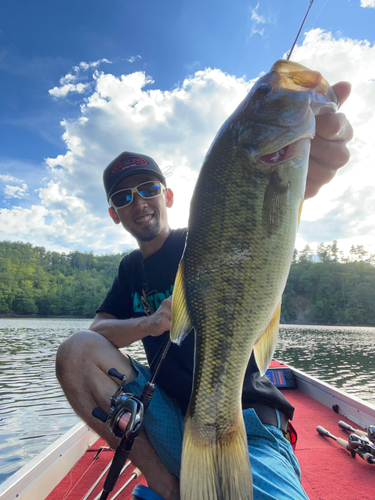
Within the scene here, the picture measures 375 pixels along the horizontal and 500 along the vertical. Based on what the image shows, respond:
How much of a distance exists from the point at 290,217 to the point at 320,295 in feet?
241

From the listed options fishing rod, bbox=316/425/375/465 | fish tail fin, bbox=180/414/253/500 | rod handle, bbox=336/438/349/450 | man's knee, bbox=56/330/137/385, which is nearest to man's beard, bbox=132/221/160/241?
man's knee, bbox=56/330/137/385

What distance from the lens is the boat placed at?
2.79m

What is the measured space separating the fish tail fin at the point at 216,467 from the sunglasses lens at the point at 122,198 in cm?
190

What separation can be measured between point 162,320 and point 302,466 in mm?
2836

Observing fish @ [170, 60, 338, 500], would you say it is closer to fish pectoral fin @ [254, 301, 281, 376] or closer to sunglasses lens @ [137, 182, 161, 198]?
fish pectoral fin @ [254, 301, 281, 376]

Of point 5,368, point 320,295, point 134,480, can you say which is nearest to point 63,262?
point 320,295

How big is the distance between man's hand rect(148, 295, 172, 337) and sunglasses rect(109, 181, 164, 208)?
1226mm

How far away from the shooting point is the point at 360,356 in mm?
22422

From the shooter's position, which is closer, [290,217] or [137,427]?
[290,217]

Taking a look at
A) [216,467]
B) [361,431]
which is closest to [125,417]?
[216,467]

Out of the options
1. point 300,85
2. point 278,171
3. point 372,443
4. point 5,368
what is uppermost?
point 300,85

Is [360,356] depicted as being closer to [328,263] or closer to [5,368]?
[5,368]

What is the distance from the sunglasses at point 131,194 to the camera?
9.09 feet

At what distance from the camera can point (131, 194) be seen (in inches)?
109
